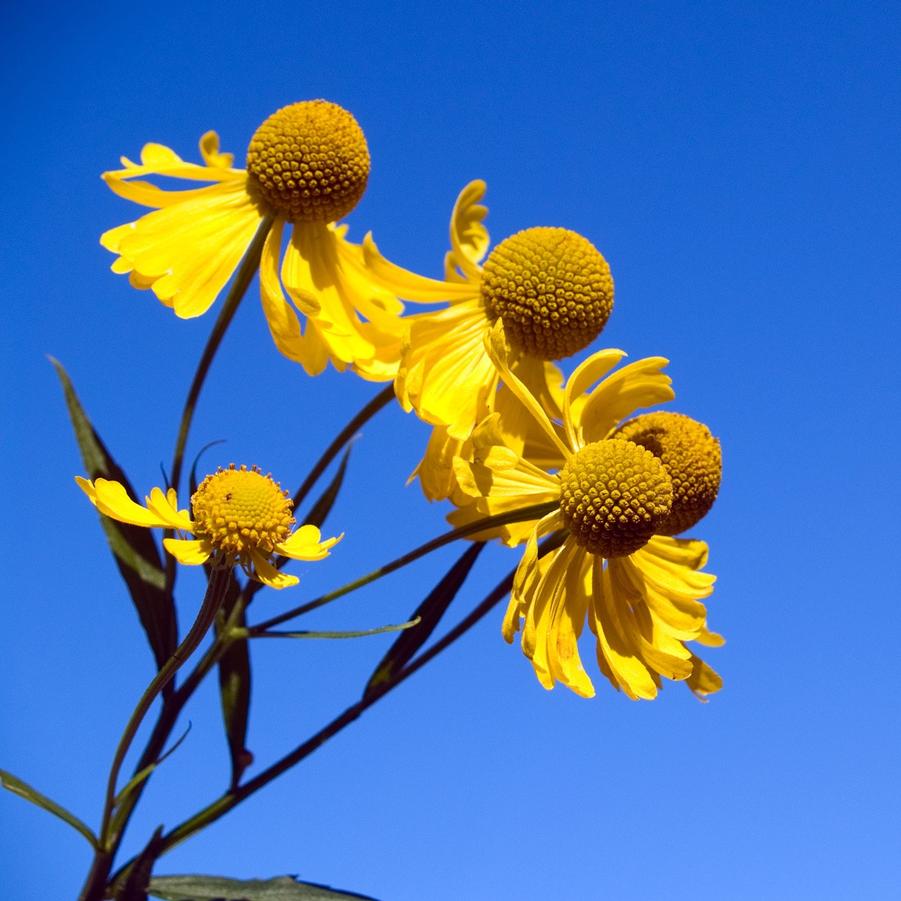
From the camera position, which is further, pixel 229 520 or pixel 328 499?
pixel 328 499

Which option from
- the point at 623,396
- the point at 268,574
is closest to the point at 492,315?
the point at 623,396

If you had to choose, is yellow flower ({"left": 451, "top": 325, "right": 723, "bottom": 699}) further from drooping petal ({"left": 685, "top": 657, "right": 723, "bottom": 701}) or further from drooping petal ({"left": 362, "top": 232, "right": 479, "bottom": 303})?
drooping petal ({"left": 362, "top": 232, "right": 479, "bottom": 303})

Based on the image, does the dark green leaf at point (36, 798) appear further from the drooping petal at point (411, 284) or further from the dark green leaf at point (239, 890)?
the drooping petal at point (411, 284)

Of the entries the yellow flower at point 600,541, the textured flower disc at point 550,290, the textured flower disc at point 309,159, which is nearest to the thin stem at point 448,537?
the yellow flower at point 600,541

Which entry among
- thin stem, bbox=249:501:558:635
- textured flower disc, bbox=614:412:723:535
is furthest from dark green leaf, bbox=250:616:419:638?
textured flower disc, bbox=614:412:723:535

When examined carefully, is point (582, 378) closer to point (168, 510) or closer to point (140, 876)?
point (168, 510)
